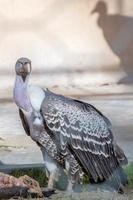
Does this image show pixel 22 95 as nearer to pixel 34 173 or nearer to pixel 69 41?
pixel 34 173

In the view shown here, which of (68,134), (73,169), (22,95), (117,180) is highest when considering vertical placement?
(22,95)

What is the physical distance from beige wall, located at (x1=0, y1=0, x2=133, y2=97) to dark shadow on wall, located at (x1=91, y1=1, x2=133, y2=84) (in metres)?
0.02

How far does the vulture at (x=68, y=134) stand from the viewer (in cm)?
563

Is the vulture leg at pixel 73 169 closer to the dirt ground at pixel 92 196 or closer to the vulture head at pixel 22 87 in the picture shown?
the dirt ground at pixel 92 196

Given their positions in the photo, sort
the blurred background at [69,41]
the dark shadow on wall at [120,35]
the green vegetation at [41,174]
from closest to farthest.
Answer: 1. the green vegetation at [41,174]
2. the blurred background at [69,41]
3. the dark shadow on wall at [120,35]

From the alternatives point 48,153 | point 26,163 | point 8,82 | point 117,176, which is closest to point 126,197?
point 117,176

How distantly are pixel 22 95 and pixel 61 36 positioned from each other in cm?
694

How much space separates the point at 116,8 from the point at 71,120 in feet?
22.4

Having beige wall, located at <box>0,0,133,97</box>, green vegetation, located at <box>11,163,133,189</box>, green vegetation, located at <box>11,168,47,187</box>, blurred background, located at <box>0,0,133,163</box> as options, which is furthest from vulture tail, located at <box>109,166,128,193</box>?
beige wall, located at <box>0,0,133,97</box>

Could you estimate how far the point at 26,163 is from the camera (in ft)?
23.3

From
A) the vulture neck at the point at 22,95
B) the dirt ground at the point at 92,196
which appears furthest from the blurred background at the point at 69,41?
the vulture neck at the point at 22,95

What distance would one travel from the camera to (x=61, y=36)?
40.8 feet

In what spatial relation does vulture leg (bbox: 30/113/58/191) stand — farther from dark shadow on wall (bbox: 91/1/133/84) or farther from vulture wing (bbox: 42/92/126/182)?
dark shadow on wall (bbox: 91/1/133/84)

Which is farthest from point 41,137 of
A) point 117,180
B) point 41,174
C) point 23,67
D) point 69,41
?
point 69,41
